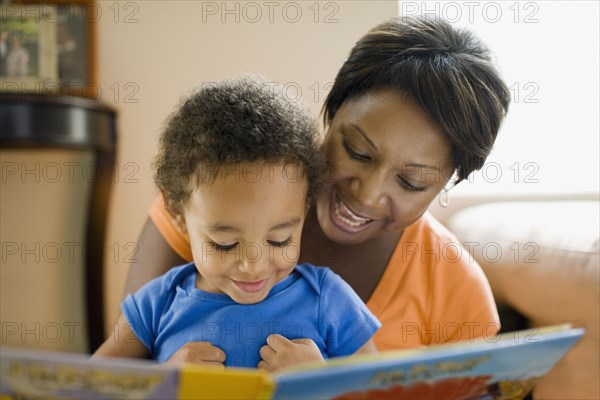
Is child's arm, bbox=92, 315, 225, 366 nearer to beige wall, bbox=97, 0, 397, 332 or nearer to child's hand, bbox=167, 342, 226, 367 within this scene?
child's hand, bbox=167, 342, 226, 367

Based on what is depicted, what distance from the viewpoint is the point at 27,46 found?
209cm

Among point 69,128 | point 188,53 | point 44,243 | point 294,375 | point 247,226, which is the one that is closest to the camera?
point 294,375

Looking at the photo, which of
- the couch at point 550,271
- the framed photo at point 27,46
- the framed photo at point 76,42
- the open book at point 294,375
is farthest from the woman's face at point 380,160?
the framed photo at point 27,46

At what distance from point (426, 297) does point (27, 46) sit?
1.46 m

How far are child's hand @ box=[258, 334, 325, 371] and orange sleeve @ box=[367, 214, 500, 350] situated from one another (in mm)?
317

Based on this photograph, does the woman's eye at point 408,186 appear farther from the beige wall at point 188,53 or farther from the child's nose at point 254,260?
the beige wall at point 188,53

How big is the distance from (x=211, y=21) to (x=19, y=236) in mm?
992

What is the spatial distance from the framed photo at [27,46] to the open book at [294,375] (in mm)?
1591

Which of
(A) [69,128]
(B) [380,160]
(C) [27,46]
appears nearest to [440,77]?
(B) [380,160]

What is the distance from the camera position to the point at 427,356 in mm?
648

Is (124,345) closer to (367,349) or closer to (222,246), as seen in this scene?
(222,246)

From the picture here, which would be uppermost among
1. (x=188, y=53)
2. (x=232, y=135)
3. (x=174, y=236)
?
(x=188, y=53)

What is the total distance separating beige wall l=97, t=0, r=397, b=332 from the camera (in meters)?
1.93

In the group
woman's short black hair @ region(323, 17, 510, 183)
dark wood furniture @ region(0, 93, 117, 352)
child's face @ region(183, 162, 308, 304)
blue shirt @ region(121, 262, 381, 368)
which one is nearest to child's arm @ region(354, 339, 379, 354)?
blue shirt @ region(121, 262, 381, 368)
